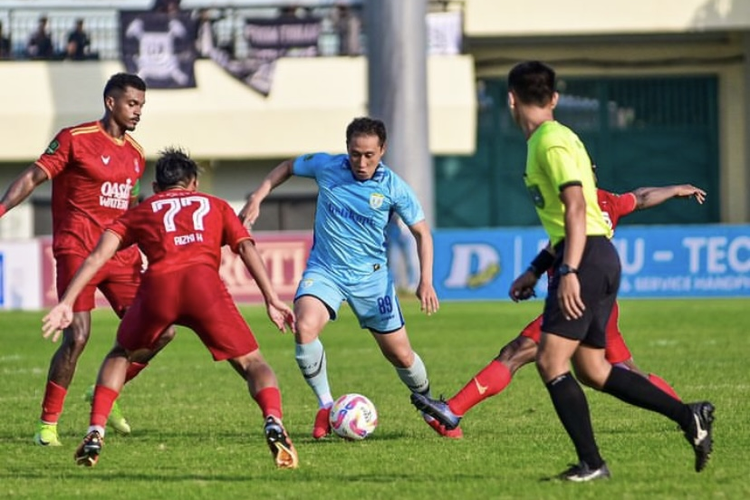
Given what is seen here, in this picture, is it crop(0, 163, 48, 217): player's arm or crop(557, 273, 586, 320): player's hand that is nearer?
crop(557, 273, 586, 320): player's hand

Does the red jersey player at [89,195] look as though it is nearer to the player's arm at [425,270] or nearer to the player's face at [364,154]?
the player's face at [364,154]

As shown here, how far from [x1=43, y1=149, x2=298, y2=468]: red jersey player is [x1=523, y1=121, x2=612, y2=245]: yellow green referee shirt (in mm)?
1542

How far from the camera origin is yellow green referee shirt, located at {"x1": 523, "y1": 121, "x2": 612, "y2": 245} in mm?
7762

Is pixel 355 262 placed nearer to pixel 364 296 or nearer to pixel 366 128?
pixel 364 296

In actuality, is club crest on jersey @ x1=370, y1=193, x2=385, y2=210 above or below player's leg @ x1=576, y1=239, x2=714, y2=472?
above

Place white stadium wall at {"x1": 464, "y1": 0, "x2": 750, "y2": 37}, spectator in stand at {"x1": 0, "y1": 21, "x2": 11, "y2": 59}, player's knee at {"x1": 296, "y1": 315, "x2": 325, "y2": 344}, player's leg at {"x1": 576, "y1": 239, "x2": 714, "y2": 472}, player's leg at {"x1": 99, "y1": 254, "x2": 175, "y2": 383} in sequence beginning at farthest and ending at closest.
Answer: white stadium wall at {"x1": 464, "y1": 0, "x2": 750, "y2": 37}, spectator in stand at {"x1": 0, "y1": 21, "x2": 11, "y2": 59}, player's leg at {"x1": 99, "y1": 254, "x2": 175, "y2": 383}, player's knee at {"x1": 296, "y1": 315, "x2": 325, "y2": 344}, player's leg at {"x1": 576, "y1": 239, "x2": 714, "y2": 472}

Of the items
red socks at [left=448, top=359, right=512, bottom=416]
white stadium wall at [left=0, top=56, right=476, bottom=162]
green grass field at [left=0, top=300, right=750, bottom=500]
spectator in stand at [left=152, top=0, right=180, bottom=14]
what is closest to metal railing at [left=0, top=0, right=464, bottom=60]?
spectator in stand at [left=152, top=0, right=180, bottom=14]

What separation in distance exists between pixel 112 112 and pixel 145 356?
5.55 ft

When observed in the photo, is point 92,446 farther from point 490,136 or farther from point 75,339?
point 490,136

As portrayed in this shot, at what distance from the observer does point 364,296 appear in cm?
1066

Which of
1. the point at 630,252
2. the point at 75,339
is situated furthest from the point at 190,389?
the point at 630,252

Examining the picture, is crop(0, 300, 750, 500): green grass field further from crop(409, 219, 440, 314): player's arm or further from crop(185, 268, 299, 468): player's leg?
crop(409, 219, 440, 314): player's arm

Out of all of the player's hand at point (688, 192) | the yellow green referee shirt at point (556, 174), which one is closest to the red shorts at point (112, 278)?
the player's hand at point (688, 192)

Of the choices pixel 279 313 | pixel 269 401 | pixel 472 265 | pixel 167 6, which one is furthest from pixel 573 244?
pixel 167 6
